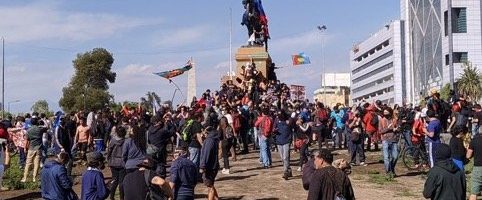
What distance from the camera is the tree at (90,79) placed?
5742 centimetres

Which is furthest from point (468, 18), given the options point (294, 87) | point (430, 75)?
point (294, 87)

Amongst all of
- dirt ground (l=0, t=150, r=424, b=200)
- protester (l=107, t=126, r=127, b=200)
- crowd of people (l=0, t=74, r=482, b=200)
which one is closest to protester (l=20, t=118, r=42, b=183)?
crowd of people (l=0, t=74, r=482, b=200)

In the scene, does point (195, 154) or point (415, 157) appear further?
point (415, 157)

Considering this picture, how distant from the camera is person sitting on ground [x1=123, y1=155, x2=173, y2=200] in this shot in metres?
9.11

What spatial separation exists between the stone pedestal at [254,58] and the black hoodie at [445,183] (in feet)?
87.1

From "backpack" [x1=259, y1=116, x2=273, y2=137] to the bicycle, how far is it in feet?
11.1

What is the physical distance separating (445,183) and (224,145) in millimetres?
8957

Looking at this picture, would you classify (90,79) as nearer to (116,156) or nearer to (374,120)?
(374,120)

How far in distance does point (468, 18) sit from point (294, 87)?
168 feet

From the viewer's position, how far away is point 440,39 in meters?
89.9

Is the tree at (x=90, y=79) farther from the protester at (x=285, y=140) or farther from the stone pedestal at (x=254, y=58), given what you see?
the protester at (x=285, y=140)

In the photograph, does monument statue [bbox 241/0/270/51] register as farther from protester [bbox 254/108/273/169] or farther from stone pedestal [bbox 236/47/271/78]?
protester [bbox 254/108/273/169]

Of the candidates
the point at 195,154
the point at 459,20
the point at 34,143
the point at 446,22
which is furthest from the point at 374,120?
the point at 446,22

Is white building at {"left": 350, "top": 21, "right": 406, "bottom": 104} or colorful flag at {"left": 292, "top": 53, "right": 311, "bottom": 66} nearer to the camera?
colorful flag at {"left": 292, "top": 53, "right": 311, "bottom": 66}
